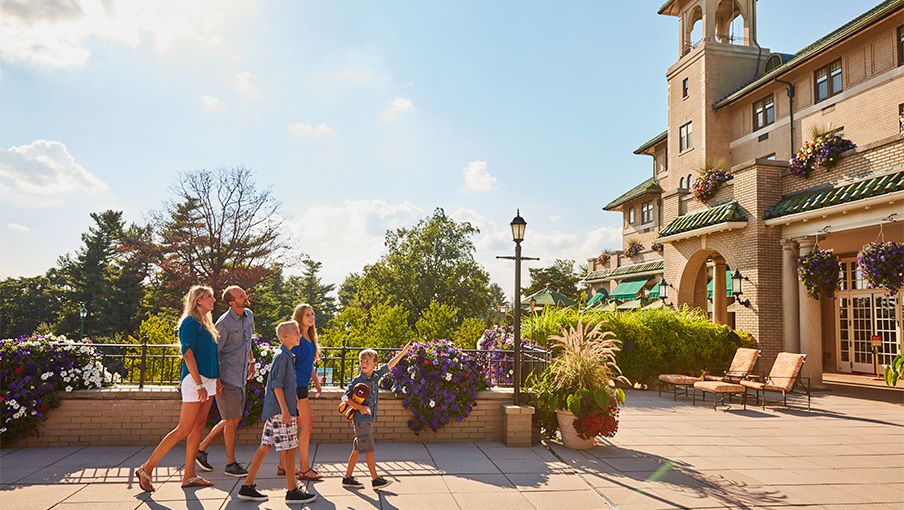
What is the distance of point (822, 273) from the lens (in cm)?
1363

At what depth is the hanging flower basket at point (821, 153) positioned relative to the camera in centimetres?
1386

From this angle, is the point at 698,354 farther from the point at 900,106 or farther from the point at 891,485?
the point at 900,106

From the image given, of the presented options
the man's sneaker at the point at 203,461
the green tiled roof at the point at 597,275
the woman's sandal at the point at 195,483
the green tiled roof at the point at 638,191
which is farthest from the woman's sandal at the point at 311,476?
the green tiled roof at the point at 597,275

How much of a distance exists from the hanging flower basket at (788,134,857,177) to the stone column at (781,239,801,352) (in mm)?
2082

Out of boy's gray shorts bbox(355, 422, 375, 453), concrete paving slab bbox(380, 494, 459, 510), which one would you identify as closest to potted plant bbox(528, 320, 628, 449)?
concrete paving slab bbox(380, 494, 459, 510)

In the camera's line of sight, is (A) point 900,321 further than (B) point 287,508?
Yes

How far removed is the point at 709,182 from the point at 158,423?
1690cm

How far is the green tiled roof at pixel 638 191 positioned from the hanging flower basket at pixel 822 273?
58.9 ft

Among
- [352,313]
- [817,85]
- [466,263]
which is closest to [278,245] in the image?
[466,263]

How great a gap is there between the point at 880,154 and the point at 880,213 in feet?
5.13

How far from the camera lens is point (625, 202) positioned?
34531 millimetres

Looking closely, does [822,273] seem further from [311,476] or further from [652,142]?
[652,142]

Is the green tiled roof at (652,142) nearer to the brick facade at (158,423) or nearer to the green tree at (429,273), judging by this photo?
the green tree at (429,273)

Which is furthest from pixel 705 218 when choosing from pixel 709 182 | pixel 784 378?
pixel 784 378
